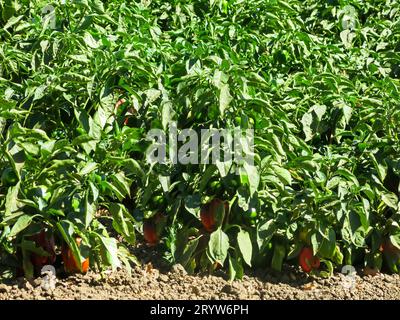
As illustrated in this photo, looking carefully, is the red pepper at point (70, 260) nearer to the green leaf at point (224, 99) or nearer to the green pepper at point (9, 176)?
the green pepper at point (9, 176)

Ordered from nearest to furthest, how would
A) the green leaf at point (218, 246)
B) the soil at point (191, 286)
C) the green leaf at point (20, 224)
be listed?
the green leaf at point (20, 224) → the soil at point (191, 286) → the green leaf at point (218, 246)

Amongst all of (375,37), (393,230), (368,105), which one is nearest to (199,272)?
(393,230)

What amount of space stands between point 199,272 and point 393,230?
39.9 inches

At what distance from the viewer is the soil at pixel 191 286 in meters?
3.99

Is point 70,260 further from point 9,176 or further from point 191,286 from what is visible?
point 191,286

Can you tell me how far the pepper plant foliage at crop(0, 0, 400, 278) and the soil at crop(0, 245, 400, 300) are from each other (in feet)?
0.22

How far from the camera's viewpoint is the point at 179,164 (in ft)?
14.3

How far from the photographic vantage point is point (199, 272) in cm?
Result: 425

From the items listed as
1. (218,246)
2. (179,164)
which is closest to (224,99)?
(179,164)

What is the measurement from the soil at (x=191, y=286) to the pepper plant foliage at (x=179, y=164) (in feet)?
0.22

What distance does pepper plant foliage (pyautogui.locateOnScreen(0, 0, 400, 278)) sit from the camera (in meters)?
4.06

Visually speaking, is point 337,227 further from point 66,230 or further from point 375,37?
point 375,37

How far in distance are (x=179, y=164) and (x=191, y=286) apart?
642 millimetres

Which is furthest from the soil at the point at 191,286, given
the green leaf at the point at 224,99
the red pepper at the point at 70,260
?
the green leaf at the point at 224,99
